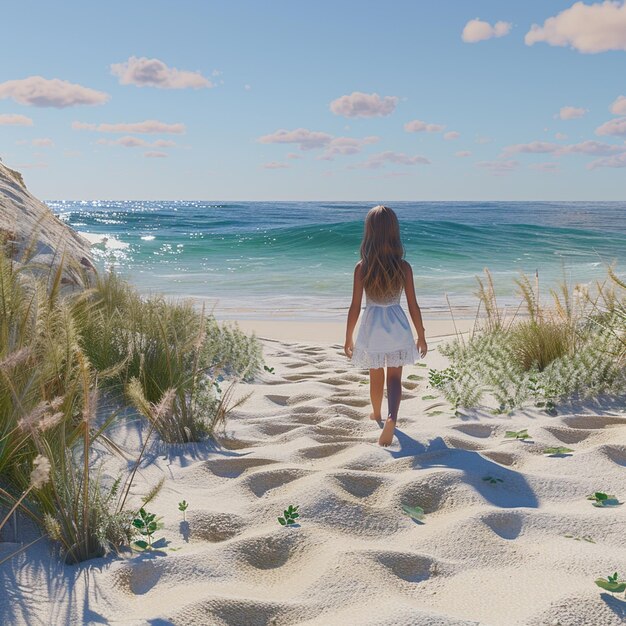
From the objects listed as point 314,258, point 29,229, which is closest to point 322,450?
point 29,229

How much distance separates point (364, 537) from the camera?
2.90m

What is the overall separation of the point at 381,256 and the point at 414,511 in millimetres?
1988

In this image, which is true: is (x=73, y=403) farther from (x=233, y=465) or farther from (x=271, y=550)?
(x=271, y=550)

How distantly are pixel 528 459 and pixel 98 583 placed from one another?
2389 millimetres

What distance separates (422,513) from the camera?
3104 mm

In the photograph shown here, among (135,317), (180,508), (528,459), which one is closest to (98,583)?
(180,508)

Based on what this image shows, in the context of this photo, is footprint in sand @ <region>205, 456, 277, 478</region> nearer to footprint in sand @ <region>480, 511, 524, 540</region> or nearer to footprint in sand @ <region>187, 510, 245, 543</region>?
footprint in sand @ <region>187, 510, 245, 543</region>

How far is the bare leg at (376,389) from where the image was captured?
185 inches

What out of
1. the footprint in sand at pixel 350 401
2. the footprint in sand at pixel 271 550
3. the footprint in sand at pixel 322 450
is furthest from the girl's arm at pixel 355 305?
the footprint in sand at pixel 271 550

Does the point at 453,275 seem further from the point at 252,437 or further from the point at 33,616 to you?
the point at 33,616

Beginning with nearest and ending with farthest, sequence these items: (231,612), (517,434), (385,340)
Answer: (231,612) < (517,434) < (385,340)

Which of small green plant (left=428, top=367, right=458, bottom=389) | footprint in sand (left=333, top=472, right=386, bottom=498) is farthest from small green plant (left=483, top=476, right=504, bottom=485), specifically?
small green plant (left=428, top=367, right=458, bottom=389)

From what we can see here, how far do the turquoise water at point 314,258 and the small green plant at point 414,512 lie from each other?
17.3ft

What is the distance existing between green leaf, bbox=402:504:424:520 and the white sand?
4 centimetres
